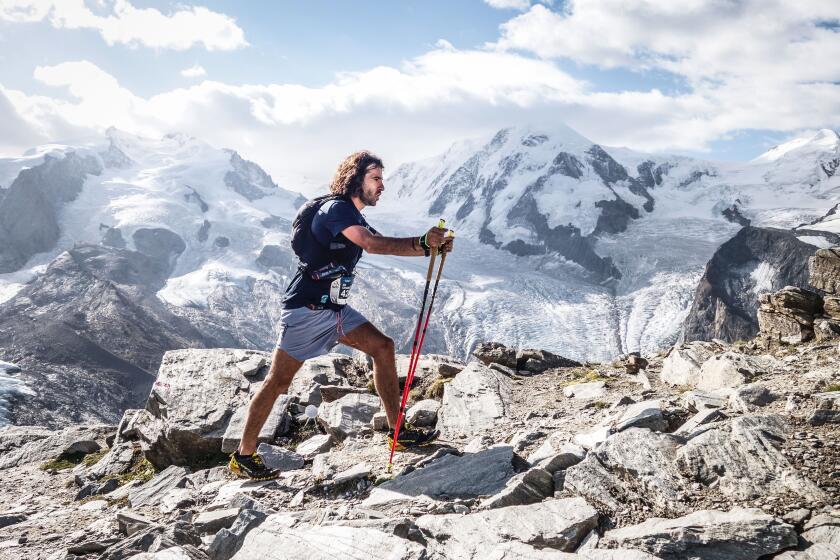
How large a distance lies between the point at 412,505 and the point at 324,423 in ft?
10.6

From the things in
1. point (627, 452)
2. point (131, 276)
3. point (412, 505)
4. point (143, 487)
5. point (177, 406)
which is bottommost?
point (131, 276)

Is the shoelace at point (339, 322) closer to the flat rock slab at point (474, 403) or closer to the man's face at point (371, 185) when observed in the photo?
the man's face at point (371, 185)

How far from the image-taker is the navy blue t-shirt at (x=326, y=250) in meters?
5.00

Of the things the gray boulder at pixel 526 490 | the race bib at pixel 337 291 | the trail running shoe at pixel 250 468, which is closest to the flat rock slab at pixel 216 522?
the trail running shoe at pixel 250 468

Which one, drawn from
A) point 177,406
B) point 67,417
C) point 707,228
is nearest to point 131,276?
point 67,417

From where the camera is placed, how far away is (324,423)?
24.7 feet

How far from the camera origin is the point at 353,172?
5.36 metres

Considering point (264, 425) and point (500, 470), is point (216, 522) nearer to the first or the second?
point (500, 470)

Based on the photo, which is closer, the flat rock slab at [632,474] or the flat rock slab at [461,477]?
the flat rock slab at [632,474]

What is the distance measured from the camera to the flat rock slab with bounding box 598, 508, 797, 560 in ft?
10.5

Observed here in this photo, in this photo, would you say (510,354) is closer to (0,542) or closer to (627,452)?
(627,452)

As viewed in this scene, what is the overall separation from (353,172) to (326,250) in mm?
819

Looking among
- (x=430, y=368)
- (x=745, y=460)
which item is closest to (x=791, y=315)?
(x=430, y=368)

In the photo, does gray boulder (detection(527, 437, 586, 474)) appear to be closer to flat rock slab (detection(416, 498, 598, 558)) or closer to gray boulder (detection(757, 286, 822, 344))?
flat rock slab (detection(416, 498, 598, 558))
